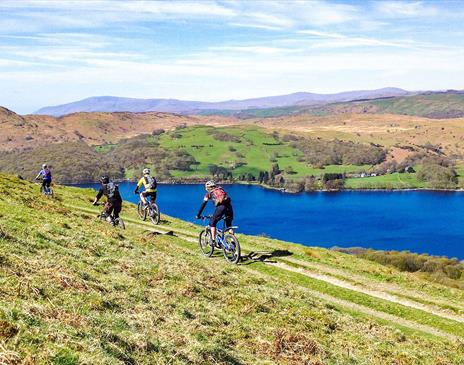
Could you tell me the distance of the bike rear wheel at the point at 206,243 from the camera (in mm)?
23875

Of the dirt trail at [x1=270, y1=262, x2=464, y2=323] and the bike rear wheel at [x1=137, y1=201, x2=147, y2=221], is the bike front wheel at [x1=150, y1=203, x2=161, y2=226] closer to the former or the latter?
the bike rear wheel at [x1=137, y1=201, x2=147, y2=221]

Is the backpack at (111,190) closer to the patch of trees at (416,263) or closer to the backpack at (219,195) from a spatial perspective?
the backpack at (219,195)

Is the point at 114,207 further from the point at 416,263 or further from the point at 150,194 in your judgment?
the point at 416,263

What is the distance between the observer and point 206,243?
2433 centimetres

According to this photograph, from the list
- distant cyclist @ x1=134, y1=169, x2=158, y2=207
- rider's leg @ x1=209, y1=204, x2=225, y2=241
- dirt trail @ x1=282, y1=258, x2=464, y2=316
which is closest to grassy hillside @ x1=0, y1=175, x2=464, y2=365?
dirt trail @ x1=282, y1=258, x2=464, y2=316

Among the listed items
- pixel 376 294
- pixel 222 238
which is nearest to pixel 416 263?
pixel 376 294

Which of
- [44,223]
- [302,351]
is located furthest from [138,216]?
[302,351]

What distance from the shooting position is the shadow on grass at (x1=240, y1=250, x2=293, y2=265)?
78.6ft

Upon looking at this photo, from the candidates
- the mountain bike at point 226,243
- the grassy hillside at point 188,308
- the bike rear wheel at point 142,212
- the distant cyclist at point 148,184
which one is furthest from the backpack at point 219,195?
the bike rear wheel at point 142,212

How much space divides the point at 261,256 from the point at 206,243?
3245 millimetres

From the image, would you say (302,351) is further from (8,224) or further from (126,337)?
(8,224)

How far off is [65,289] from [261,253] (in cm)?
1568

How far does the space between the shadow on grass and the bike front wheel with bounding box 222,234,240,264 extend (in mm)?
853

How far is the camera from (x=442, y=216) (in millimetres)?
196250
